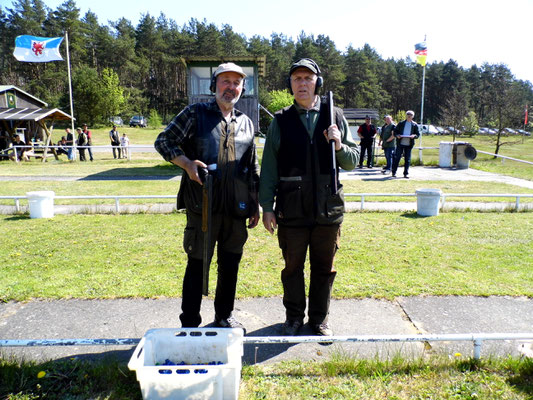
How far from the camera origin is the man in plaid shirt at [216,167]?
3.13 metres

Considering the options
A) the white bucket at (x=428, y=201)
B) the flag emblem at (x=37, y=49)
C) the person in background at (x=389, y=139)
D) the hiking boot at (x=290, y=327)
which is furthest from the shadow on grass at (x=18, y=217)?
the flag emblem at (x=37, y=49)

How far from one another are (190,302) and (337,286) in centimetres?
179

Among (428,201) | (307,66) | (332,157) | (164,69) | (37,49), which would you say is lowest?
(428,201)

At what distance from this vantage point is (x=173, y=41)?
75062 mm

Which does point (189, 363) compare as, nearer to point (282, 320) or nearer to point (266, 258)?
point (282, 320)

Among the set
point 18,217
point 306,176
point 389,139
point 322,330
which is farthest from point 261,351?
point 389,139

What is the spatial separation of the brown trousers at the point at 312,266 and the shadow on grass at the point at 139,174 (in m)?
11.8

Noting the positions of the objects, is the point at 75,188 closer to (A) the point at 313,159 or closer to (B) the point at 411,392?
(A) the point at 313,159

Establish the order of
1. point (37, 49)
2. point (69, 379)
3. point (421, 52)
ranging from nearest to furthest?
point (69, 379)
point (421, 52)
point (37, 49)

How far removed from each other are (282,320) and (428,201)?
5.21m

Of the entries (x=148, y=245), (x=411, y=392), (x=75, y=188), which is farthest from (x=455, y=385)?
(x=75, y=188)

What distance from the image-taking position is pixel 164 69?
78.2 metres

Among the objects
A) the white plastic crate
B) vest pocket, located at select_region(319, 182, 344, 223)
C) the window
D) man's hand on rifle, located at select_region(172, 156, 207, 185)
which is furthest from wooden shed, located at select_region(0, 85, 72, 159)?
vest pocket, located at select_region(319, 182, 344, 223)

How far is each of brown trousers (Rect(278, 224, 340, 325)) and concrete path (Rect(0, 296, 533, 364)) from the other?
0.23 meters
